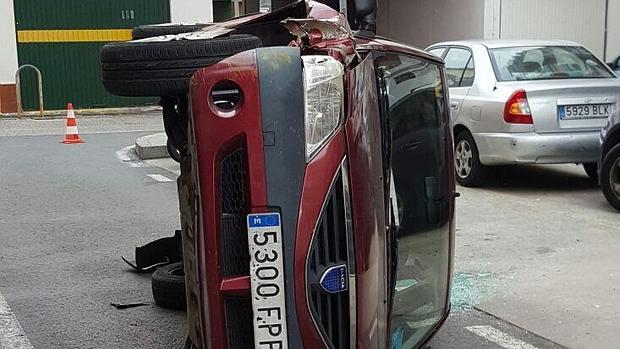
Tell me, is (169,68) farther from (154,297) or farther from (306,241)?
(154,297)

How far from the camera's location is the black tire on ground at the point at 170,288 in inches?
201

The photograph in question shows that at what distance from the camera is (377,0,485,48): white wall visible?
1898 centimetres

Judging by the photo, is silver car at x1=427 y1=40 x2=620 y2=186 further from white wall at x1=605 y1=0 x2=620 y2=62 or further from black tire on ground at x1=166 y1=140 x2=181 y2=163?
white wall at x1=605 y1=0 x2=620 y2=62

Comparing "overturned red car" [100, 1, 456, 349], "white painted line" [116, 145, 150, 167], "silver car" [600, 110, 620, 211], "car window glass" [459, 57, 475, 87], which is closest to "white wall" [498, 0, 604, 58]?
"car window glass" [459, 57, 475, 87]

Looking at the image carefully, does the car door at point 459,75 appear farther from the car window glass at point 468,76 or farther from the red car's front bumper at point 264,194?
the red car's front bumper at point 264,194

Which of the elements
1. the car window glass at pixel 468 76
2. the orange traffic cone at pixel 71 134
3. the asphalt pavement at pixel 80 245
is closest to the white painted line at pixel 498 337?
the asphalt pavement at pixel 80 245

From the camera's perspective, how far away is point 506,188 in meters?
9.19

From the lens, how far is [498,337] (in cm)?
475

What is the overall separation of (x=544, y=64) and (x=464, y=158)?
1.38 metres

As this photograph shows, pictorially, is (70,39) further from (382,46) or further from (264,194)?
(264,194)

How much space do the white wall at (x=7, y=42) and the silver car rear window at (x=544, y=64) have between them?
12.9 meters

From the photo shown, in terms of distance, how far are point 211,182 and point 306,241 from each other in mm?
400

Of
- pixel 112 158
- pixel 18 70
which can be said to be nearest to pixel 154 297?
pixel 112 158

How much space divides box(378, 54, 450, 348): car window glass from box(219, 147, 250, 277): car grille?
2.37ft
